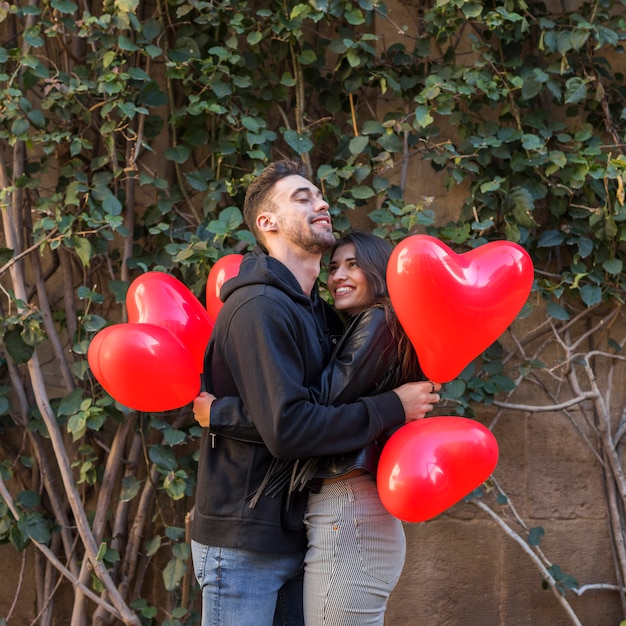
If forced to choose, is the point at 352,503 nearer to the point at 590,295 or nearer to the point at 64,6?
the point at 590,295

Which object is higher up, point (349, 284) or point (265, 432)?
point (349, 284)

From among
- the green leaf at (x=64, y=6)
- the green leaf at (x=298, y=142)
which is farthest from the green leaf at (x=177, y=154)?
the green leaf at (x=64, y=6)

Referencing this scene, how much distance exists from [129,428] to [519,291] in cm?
170

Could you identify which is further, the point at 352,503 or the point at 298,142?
the point at 298,142

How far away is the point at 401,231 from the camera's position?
2.79 m

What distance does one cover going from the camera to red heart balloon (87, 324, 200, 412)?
1.79 meters

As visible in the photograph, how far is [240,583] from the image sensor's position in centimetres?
177

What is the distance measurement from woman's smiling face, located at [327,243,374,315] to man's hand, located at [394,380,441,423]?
0.29 m

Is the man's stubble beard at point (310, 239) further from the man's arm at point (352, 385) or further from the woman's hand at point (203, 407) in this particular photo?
the woman's hand at point (203, 407)

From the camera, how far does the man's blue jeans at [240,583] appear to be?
177 cm

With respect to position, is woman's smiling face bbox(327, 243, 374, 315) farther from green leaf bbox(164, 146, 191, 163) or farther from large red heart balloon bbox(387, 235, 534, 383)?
green leaf bbox(164, 146, 191, 163)

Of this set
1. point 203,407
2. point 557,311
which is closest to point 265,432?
point 203,407

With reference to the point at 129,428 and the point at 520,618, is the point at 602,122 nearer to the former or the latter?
the point at 520,618

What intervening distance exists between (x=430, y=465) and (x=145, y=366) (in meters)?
0.66
